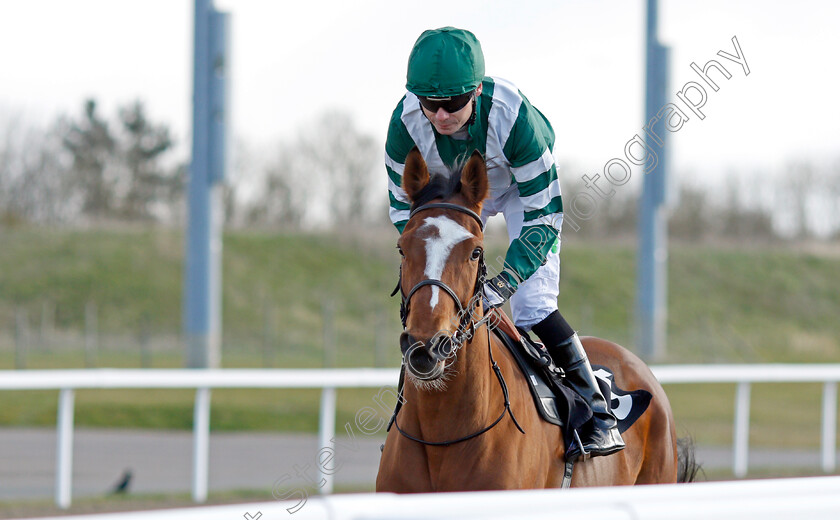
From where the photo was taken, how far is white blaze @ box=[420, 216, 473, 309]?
8.96 ft

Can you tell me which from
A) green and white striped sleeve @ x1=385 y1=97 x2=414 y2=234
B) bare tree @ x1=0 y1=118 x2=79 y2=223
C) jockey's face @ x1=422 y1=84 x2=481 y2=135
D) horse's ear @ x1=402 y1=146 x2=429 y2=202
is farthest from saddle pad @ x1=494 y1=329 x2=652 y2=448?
bare tree @ x1=0 y1=118 x2=79 y2=223

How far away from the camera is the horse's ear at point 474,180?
3.02 metres

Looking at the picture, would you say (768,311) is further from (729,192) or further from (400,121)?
(400,121)

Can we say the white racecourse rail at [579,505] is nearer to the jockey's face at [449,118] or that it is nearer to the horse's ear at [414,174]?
the horse's ear at [414,174]

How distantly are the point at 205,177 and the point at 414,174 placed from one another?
7447 millimetres

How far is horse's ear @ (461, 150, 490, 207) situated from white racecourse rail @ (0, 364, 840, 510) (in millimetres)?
3685

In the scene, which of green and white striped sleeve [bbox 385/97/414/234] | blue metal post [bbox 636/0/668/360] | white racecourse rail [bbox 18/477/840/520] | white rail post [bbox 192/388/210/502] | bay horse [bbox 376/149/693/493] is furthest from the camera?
blue metal post [bbox 636/0/668/360]

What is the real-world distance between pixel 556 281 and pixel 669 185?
9880 millimetres

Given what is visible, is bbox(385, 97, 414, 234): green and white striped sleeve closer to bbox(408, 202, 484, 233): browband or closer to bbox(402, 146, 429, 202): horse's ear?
bbox(402, 146, 429, 202): horse's ear

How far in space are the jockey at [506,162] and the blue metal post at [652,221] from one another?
919cm

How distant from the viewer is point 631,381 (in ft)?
13.8

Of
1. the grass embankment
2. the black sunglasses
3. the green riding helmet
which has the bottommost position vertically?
the grass embankment

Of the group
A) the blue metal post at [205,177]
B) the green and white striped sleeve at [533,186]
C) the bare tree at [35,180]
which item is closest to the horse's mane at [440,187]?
the green and white striped sleeve at [533,186]

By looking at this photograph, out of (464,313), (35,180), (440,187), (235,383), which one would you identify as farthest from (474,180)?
(35,180)
